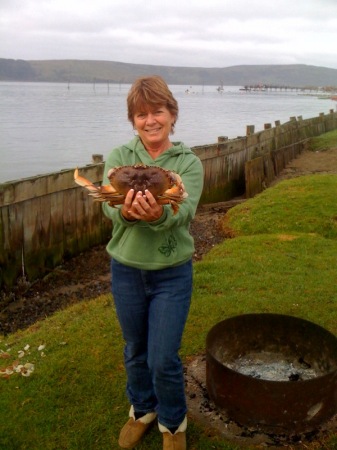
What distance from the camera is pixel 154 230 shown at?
3482 millimetres

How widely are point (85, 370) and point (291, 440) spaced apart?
2.12m

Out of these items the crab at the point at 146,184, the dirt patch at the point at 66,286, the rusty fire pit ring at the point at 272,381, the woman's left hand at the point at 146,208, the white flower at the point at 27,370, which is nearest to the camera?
the woman's left hand at the point at 146,208

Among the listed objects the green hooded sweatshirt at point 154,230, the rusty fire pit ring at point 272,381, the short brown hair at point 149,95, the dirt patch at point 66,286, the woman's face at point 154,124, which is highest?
the short brown hair at point 149,95

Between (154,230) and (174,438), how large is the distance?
1.72 m

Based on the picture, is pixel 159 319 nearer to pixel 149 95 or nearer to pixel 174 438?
pixel 174 438

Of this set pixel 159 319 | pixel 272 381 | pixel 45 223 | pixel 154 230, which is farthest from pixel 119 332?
pixel 45 223

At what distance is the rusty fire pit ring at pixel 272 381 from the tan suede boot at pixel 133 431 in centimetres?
67

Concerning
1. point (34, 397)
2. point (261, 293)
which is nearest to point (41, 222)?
point (261, 293)

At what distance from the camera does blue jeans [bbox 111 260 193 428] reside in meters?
3.70

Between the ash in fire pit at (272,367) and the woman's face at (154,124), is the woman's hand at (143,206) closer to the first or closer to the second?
the woman's face at (154,124)

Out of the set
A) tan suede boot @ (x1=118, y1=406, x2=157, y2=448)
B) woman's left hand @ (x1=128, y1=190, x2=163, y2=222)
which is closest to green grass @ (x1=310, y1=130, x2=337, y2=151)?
tan suede boot @ (x1=118, y1=406, x2=157, y2=448)

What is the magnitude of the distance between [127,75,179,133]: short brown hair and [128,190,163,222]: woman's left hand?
0.68 m

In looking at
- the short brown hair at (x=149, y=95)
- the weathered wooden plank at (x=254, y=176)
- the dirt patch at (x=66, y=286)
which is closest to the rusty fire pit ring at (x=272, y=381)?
the short brown hair at (x=149, y=95)

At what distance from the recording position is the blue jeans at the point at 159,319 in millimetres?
3699
